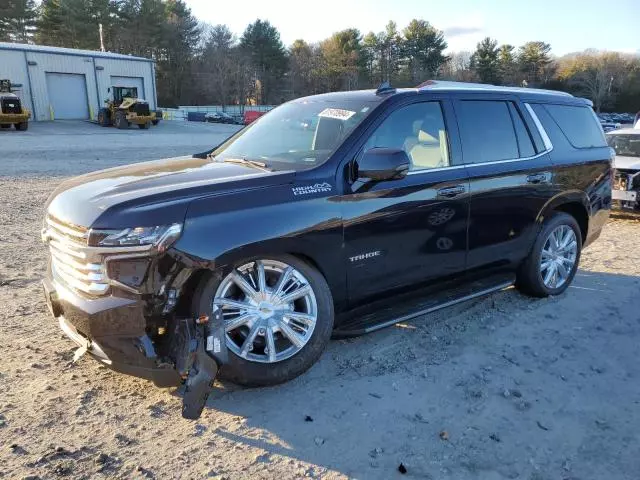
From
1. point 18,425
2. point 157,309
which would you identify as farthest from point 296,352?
point 18,425

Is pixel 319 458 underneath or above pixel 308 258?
underneath

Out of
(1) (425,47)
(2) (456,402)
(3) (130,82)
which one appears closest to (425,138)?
(2) (456,402)

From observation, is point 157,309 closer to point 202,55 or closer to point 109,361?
point 109,361

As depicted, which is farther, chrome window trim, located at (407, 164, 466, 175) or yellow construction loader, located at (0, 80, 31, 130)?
yellow construction loader, located at (0, 80, 31, 130)

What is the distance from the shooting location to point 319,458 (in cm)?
282

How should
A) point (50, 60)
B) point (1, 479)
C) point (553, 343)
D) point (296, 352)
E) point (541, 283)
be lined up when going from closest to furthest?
1. point (1, 479)
2. point (296, 352)
3. point (553, 343)
4. point (541, 283)
5. point (50, 60)

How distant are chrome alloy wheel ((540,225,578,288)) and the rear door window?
3.36 ft

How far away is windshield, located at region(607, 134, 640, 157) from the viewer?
33.0 feet

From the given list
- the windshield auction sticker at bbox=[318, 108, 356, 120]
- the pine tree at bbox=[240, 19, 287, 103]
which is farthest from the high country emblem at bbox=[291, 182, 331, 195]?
the pine tree at bbox=[240, 19, 287, 103]

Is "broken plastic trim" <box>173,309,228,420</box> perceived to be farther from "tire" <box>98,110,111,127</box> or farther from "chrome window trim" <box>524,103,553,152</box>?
Answer: "tire" <box>98,110,111,127</box>

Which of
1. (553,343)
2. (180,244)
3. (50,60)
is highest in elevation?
(50,60)

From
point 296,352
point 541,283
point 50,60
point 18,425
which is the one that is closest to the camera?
point 18,425

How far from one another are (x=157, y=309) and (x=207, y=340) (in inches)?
13.1

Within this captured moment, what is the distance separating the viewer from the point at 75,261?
122 inches
